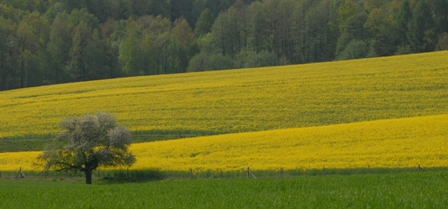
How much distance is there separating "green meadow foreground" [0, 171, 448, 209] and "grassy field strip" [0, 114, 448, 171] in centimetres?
691

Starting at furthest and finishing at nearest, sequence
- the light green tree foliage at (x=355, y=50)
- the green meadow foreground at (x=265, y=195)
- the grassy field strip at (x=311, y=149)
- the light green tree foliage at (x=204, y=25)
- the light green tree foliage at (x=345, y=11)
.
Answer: the light green tree foliage at (x=204, y=25) < the light green tree foliage at (x=345, y=11) < the light green tree foliage at (x=355, y=50) < the grassy field strip at (x=311, y=149) < the green meadow foreground at (x=265, y=195)

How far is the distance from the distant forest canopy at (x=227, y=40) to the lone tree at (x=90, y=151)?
5433 cm

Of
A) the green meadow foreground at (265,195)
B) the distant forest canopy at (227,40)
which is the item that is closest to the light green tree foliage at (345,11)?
the distant forest canopy at (227,40)

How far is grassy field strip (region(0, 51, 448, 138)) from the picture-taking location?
43.7 m

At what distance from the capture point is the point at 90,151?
3566 centimetres

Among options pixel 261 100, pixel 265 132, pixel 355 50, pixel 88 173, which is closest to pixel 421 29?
pixel 355 50

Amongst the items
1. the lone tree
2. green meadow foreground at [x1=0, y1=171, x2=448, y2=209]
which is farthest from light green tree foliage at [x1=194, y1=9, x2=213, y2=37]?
green meadow foreground at [x1=0, y1=171, x2=448, y2=209]

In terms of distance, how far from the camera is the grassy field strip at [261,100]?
4372 cm

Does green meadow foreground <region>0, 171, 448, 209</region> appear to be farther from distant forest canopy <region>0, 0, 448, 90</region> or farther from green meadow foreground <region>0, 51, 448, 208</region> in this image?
distant forest canopy <region>0, 0, 448, 90</region>

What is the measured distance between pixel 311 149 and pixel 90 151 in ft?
38.6

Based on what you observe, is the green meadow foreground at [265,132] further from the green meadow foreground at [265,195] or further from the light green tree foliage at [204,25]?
the light green tree foliage at [204,25]

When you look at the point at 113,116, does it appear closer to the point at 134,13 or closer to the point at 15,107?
the point at 15,107

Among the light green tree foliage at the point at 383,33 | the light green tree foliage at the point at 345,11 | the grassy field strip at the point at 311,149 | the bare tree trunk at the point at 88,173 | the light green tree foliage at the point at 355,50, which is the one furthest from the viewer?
the light green tree foliage at the point at 345,11

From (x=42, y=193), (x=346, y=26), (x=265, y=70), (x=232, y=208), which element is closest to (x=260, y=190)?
(x=232, y=208)
